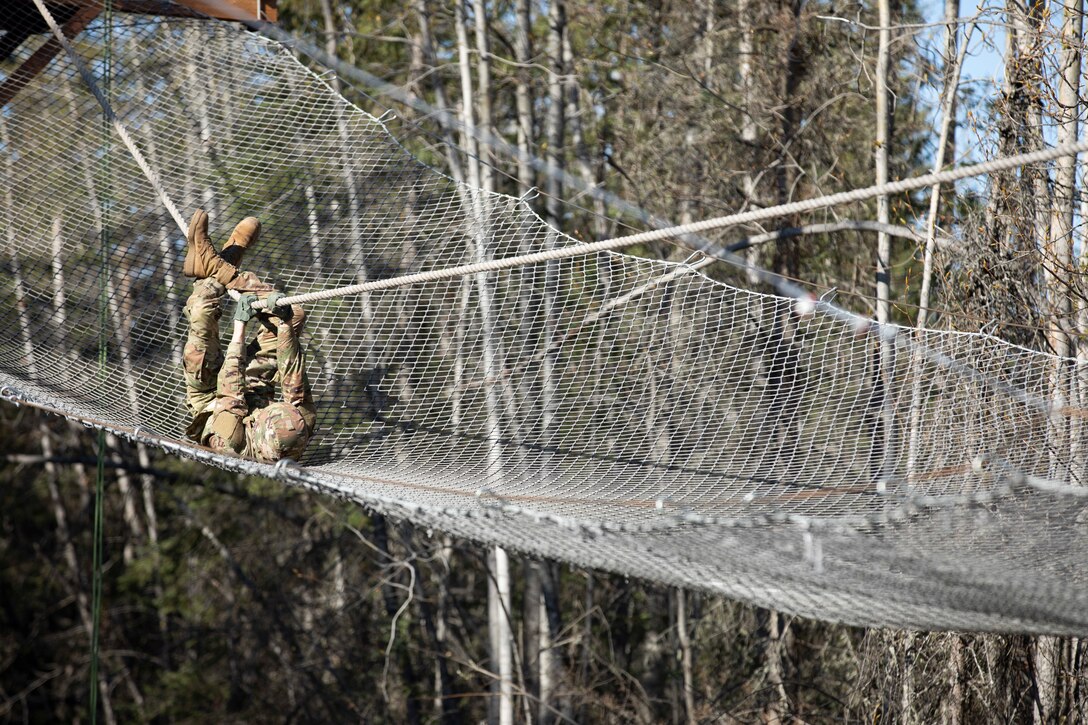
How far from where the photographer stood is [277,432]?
2.85m

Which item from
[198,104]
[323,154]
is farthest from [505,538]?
[198,104]

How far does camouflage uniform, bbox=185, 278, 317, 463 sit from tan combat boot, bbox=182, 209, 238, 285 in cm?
2

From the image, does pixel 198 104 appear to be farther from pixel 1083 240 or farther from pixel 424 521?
pixel 1083 240

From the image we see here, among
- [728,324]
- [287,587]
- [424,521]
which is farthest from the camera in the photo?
[287,587]

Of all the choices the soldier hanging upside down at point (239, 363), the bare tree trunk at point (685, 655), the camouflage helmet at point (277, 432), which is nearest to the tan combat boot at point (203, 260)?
the soldier hanging upside down at point (239, 363)

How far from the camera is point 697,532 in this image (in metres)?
2.17

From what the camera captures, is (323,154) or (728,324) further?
(728,324)

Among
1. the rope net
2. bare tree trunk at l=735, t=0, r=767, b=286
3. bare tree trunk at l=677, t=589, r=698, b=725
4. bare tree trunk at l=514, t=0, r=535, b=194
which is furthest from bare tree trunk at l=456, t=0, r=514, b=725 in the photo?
bare tree trunk at l=735, t=0, r=767, b=286

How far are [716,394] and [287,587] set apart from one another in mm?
4605

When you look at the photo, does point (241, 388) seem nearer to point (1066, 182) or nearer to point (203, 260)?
point (203, 260)

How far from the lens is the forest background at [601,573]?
11.9 feet

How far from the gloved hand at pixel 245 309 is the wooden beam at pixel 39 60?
56.1 inches

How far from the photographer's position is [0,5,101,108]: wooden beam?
3.72 metres

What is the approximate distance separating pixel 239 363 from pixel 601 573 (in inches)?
47.5
